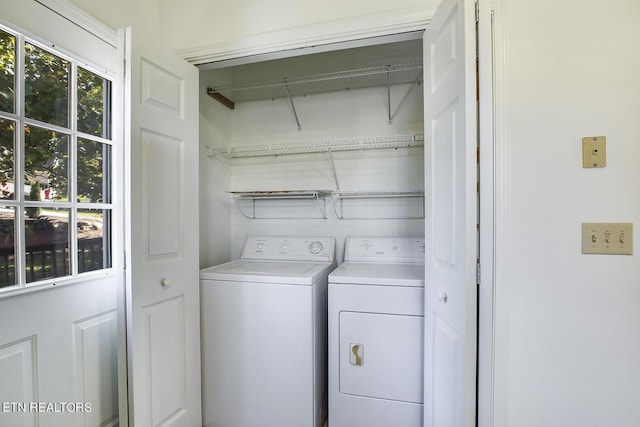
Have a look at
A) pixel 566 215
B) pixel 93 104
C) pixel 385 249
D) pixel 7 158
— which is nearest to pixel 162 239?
pixel 7 158

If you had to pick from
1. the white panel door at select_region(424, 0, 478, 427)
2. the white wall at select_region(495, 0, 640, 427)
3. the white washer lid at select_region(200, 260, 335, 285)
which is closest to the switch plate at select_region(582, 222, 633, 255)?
the white wall at select_region(495, 0, 640, 427)

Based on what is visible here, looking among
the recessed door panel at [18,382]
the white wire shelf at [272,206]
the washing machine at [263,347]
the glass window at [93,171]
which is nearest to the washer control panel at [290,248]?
the white wire shelf at [272,206]

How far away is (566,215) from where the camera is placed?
1.04 metres

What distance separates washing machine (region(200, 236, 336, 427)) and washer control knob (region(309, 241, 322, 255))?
0.34 meters

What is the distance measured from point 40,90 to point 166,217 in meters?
0.69

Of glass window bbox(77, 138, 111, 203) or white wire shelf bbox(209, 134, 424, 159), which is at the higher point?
white wire shelf bbox(209, 134, 424, 159)

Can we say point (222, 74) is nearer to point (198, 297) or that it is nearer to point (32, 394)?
point (198, 297)

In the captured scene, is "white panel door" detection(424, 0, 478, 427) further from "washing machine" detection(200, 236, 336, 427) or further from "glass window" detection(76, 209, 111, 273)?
"glass window" detection(76, 209, 111, 273)

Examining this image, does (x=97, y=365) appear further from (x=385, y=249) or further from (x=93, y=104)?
(x=385, y=249)

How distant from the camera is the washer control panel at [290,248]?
205cm

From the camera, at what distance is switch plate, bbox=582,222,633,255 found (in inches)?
39.0

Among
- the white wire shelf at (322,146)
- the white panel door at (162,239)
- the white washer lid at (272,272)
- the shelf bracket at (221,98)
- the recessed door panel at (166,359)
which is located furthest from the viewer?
the shelf bracket at (221,98)

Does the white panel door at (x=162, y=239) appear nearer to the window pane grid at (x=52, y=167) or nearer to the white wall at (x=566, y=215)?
the window pane grid at (x=52, y=167)

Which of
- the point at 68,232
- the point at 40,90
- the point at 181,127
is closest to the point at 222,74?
the point at 181,127
